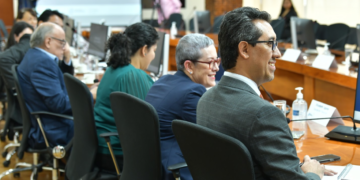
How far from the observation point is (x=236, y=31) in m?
1.25

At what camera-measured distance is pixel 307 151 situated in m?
1.68

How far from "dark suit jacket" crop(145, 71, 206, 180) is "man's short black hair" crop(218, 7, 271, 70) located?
0.52 m

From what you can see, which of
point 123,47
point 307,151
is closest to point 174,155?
point 307,151

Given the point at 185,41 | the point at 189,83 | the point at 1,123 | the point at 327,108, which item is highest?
the point at 185,41

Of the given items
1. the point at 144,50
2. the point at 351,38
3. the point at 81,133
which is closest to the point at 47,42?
the point at 144,50

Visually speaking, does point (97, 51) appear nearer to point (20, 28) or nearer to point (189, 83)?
point (20, 28)

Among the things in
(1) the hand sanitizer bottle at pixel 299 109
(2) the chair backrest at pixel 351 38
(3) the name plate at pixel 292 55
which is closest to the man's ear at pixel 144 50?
(1) the hand sanitizer bottle at pixel 299 109

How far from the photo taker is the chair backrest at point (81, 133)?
202cm

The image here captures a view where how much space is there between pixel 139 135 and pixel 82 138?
2.15ft

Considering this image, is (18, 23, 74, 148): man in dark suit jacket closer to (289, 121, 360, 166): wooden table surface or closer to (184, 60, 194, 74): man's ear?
(184, 60, 194, 74): man's ear

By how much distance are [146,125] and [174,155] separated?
0.94 ft

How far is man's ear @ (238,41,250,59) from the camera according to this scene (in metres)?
1.24

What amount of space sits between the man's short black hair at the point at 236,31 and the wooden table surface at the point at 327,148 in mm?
587

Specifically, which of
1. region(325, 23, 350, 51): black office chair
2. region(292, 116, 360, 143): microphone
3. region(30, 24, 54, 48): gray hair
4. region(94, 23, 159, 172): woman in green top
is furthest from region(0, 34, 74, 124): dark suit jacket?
region(325, 23, 350, 51): black office chair
